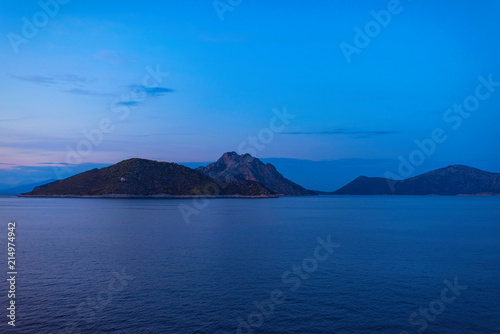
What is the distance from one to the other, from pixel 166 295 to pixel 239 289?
531 cm

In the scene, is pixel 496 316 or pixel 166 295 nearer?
pixel 496 316

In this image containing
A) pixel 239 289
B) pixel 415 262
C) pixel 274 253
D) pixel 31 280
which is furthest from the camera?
pixel 274 253

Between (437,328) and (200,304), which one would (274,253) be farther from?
(437,328)

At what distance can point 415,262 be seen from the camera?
38.8 metres

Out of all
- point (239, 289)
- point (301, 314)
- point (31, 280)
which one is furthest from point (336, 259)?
point (31, 280)

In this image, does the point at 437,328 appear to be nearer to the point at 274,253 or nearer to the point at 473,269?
the point at 473,269

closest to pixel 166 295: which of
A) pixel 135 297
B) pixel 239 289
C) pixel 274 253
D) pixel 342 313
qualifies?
pixel 135 297

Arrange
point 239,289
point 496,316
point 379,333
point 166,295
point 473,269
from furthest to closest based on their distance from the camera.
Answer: point 473,269
point 239,289
point 166,295
point 496,316
point 379,333

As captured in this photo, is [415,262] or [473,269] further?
[415,262]

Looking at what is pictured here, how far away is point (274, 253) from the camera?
43812mm

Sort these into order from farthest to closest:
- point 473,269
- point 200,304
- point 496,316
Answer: point 473,269
point 200,304
point 496,316

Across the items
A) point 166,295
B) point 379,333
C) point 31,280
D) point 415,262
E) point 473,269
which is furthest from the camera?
point 415,262

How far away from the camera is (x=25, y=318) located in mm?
21391

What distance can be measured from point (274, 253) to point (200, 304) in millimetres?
20498
